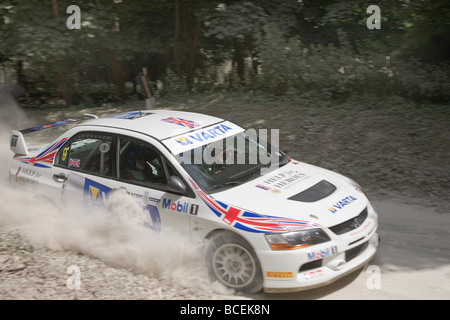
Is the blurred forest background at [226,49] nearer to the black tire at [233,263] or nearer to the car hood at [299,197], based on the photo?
the car hood at [299,197]

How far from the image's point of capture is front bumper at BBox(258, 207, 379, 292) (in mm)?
4766

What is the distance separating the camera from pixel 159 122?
6.23m

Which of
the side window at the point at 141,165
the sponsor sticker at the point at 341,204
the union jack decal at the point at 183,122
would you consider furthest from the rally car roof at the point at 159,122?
the sponsor sticker at the point at 341,204

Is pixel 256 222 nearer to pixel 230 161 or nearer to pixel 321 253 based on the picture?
pixel 321 253

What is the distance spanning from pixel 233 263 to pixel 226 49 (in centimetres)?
1121

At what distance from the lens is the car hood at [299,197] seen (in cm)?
501

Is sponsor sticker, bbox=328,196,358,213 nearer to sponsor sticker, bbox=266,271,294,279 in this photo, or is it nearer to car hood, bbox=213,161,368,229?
car hood, bbox=213,161,368,229

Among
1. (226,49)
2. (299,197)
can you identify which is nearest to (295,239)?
(299,197)

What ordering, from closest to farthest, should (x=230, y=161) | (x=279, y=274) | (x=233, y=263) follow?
(x=279, y=274)
(x=233, y=263)
(x=230, y=161)

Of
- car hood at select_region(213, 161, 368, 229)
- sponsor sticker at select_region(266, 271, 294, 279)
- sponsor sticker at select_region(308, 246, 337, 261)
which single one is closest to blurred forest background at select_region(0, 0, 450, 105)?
car hood at select_region(213, 161, 368, 229)

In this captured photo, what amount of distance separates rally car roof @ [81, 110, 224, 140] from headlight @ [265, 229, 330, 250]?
1.85 m

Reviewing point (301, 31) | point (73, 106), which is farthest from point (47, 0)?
point (301, 31)

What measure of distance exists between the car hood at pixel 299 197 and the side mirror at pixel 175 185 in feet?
1.21
